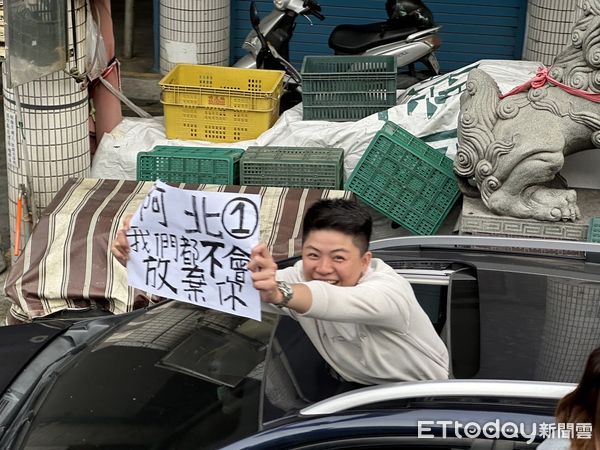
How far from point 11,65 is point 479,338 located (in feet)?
13.3

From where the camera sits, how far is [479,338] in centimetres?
359

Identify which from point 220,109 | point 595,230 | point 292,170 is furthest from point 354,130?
point 595,230

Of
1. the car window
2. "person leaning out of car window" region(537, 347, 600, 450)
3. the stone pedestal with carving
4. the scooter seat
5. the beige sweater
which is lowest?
the stone pedestal with carving

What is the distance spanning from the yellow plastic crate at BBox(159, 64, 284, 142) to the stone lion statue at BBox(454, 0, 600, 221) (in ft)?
5.89

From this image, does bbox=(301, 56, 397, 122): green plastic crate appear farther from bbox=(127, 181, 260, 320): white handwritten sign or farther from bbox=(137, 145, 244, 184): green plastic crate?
bbox=(127, 181, 260, 320): white handwritten sign

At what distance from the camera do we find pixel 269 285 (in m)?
3.17

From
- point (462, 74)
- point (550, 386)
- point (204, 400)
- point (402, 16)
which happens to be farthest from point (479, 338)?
point (402, 16)

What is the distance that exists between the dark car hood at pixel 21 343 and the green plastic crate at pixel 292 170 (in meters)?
2.97

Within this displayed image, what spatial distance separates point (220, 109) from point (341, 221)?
4652mm

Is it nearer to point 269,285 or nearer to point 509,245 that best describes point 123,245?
point 269,285

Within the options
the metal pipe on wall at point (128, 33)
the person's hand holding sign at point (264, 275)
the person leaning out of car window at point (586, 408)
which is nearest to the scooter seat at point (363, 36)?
the metal pipe on wall at point (128, 33)

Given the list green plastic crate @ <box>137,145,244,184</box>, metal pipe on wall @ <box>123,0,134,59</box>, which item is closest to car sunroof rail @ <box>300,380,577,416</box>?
green plastic crate @ <box>137,145,244,184</box>

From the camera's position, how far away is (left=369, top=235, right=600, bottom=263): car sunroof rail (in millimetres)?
4141

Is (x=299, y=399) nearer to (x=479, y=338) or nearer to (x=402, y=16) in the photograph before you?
(x=479, y=338)
